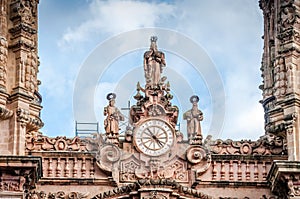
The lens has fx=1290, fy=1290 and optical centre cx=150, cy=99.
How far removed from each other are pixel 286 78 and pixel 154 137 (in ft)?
14.2

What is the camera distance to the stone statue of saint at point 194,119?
125 feet

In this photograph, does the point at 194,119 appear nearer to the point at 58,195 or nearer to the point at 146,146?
the point at 146,146

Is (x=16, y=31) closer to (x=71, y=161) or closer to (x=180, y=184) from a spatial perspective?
(x=71, y=161)

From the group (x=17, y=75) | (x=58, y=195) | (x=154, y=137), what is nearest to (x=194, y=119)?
(x=154, y=137)

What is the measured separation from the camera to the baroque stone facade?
121 ft

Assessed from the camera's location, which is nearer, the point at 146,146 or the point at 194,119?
the point at 146,146

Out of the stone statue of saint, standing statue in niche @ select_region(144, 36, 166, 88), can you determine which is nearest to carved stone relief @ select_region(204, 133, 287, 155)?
the stone statue of saint

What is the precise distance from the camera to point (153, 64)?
38.8 m

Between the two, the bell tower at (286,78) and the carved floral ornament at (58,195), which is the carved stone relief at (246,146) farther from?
the carved floral ornament at (58,195)

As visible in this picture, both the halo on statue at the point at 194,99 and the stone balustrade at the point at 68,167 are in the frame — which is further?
the halo on statue at the point at 194,99

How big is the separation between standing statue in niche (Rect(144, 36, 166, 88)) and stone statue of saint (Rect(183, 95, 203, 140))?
123cm

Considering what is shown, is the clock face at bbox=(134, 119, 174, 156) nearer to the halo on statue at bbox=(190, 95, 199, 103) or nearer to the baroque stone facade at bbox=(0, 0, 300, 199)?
the baroque stone facade at bbox=(0, 0, 300, 199)

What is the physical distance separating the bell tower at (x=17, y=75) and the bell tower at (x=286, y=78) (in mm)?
7106

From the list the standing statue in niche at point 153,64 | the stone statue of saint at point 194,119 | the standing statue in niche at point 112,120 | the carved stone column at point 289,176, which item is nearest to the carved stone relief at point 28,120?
the standing statue in niche at point 112,120
